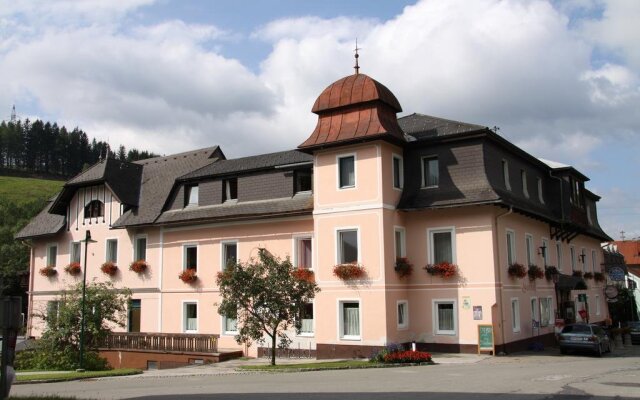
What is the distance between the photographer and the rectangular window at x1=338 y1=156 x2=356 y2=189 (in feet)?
88.6

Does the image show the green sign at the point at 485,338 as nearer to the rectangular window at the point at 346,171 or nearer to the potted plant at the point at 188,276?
the rectangular window at the point at 346,171

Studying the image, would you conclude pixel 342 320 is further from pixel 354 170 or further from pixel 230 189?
pixel 230 189

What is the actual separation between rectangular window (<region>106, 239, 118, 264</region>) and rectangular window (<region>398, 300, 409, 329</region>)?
60.9 feet

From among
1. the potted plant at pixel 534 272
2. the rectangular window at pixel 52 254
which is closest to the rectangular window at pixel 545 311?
the potted plant at pixel 534 272

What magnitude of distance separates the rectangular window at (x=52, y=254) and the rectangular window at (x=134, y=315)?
26.9ft

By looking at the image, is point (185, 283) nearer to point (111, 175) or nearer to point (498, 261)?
point (111, 175)

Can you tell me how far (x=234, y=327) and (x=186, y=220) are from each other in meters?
6.20

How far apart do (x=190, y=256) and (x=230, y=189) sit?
429 cm

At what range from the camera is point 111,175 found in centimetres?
3697

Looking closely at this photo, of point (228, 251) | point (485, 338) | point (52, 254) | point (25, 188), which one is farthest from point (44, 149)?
point (485, 338)

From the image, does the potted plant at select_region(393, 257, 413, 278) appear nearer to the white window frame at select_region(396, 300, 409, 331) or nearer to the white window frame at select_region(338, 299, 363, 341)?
the white window frame at select_region(396, 300, 409, 331)

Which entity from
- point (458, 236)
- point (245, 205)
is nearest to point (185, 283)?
point (245, 205)

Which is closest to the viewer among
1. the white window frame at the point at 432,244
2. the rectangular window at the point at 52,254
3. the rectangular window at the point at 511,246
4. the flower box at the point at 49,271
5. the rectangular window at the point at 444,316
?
the rectangular window at the point at 444,316

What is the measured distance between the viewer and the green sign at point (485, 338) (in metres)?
24.6
